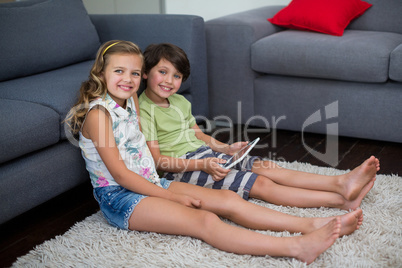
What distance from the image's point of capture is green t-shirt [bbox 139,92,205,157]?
1814mm

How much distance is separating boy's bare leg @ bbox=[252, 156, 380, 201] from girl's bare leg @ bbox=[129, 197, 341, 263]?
345mm

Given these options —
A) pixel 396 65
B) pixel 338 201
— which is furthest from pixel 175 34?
pixel 338 201

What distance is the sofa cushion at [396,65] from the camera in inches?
88.6

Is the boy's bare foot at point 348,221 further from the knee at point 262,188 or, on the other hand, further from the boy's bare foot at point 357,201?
the knee at point 262,188

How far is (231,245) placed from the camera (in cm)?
141

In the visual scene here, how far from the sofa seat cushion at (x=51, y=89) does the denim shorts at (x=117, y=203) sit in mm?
304

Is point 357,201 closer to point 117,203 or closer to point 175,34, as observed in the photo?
point 117,203

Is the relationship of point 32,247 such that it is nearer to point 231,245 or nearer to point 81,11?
point 231,245

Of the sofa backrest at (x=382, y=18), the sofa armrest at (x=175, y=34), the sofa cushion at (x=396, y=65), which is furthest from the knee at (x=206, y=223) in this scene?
the sofa backrest at (x=382, y=18)

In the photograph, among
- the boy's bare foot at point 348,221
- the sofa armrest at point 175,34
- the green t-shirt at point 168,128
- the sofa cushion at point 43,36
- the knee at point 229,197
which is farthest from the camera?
the sofa armrest at point 175,34

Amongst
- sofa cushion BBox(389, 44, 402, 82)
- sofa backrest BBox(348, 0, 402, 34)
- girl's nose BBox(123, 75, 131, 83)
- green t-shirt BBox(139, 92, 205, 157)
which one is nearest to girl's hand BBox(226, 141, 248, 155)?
green t-shirt BBox(139, 92, 205, 157)

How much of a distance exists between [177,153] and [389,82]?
1.23 metres

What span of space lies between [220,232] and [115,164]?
423 millimetres

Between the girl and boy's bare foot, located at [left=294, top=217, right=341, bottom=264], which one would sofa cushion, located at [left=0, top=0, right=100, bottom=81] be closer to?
the girl
